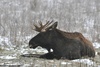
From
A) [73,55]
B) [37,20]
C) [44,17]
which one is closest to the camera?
[73,55]

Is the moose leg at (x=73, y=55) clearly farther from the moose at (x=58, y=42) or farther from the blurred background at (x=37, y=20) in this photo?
the blurred background at (x=37, y=20)

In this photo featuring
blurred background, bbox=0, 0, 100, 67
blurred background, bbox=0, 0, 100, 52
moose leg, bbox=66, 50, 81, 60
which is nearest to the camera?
blurred background, bbox=0, 0, 100, 67

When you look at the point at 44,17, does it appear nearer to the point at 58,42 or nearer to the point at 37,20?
the point at 37,20

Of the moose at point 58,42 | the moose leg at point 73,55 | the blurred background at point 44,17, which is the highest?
the blurred background at point 44,17

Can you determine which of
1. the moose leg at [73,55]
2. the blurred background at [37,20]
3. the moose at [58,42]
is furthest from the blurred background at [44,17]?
the moose leg at [73,55]

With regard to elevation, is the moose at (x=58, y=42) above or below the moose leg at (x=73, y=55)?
above

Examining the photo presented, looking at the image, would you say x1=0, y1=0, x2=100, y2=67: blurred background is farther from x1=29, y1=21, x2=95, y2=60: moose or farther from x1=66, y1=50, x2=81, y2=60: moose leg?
x1=29, y1=21, x2=95, y2=60: moose

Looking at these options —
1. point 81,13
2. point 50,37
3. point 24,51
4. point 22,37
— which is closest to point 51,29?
point 50,37

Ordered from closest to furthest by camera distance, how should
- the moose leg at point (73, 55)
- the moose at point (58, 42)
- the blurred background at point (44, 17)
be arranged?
the moose leg at point (73, 55) → the moose at point (58, 42) → the blurred background at point (44, 17)

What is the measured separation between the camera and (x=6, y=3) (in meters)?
20.9

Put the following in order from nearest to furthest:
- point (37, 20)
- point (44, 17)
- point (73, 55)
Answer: point (73, 55)
point (37, 20)
point (44, 17)

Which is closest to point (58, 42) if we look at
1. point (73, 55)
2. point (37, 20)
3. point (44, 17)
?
point (73, 55)

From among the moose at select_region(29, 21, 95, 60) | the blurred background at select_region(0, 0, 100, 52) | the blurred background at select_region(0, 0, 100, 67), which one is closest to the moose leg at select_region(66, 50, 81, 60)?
the moose at select_region(29, 21, 95, 60)

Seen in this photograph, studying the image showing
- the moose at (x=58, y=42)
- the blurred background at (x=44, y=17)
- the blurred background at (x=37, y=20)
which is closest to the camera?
the blurred background at (x=37, y=20)
